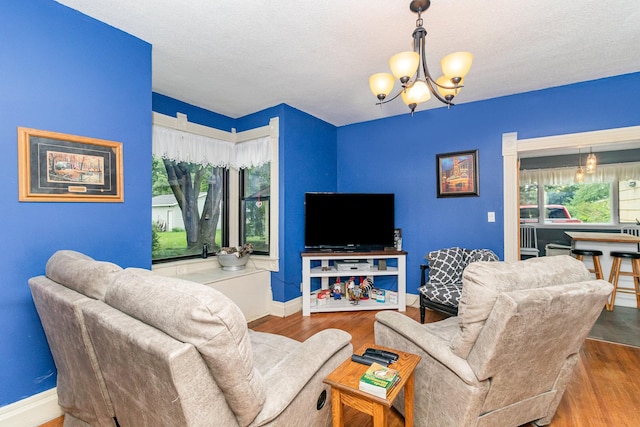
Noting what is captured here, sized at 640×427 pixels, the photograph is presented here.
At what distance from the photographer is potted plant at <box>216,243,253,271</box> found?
3545 millimetres

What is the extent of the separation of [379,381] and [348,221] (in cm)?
267

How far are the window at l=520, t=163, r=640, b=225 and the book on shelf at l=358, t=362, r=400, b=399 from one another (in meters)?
7.10

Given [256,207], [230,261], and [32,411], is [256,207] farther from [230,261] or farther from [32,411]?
[32,411]

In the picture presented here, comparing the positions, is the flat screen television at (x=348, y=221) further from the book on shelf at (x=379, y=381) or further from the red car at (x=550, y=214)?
the red car at (x=550, y=214)

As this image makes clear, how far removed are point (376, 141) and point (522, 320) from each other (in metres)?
3.37

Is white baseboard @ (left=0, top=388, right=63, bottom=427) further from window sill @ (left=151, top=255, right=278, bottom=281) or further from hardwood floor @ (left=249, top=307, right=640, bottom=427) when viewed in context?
hardwood floor @ (left=249, top=307, right=640, bottom=427)

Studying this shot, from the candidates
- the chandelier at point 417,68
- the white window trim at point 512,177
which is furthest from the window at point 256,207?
the white window trim at point 512,177

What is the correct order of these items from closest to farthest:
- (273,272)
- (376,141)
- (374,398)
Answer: (374,398) → (273,272) → (376,141)

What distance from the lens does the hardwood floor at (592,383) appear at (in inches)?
70.3

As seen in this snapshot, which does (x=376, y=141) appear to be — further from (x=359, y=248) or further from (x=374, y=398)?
(x=374, y=398)

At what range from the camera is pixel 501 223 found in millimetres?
3402

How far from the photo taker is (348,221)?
3.85m

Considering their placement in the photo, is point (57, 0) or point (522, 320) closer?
point (522, 320)

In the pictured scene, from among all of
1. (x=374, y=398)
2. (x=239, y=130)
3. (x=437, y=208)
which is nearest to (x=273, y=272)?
(x=239, y=130)
